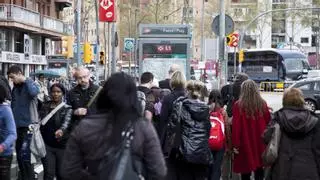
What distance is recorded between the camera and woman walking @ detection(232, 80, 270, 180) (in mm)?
8688

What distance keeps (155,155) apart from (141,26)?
739 inches

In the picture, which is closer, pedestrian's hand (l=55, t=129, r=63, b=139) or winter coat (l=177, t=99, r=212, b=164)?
winter coat (l=177, t=99, r=212, b=164)

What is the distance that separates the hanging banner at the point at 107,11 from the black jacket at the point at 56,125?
656 centimetres

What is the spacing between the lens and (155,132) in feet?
14.9

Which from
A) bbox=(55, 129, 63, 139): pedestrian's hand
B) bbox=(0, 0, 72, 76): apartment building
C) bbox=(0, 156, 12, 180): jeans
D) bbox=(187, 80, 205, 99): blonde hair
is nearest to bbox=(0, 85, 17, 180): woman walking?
bbox=(0, 156, 12, 180): jeans

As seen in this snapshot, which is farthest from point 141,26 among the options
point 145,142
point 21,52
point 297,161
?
point 21,52

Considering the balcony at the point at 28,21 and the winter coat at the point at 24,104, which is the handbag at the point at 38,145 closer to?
the winter coat at the point at 24,104

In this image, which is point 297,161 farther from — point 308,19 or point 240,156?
point 308,19

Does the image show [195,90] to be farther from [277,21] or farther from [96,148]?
[277,21]

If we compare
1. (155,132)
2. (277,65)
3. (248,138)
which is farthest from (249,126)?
(277,65)

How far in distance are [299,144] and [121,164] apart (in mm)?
2965

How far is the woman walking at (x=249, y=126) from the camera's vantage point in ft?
28.5

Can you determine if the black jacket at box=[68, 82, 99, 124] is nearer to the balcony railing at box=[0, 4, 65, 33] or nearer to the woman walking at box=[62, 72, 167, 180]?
the woman walking at box=[62, 72, 167, 180]

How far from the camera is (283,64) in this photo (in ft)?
190
